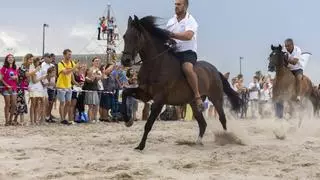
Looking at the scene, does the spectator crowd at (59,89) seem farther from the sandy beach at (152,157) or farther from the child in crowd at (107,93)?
the sandy beach at (152,157)

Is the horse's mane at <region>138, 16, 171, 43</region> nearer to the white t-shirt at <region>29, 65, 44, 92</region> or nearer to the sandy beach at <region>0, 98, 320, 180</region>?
the sandy beach at <region>0, 98, 320, 180</region>

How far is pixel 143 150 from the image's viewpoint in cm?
827

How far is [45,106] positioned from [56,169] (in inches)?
325

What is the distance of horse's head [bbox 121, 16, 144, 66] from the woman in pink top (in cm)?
552

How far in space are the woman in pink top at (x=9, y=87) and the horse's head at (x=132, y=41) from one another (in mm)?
5524

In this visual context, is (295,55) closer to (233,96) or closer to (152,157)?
(233,96)

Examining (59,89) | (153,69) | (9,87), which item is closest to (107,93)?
(59,89)

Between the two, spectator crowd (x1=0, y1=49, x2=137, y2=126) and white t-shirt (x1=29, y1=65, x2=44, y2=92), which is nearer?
spectator crowd (x1=0, y1=49, x2=137, y2=126)

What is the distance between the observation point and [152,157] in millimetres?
7512

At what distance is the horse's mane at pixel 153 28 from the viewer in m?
8.58

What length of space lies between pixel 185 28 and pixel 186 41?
0.25 m

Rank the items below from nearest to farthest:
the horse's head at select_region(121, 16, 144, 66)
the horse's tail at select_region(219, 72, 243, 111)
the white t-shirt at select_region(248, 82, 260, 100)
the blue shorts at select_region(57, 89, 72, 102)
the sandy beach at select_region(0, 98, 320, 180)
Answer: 1. the sandy beach at select_region(0, 98, 320, 180)
2. the horse's head at select_region(121, 16, 144, 66)
3. the horse's tail at select_region(219, 72, 243, 111)
4. the blue shorts at select_region(57, 89, 72, 102)
5. the white t-shirt at select_region(248, 82, 260, 100)

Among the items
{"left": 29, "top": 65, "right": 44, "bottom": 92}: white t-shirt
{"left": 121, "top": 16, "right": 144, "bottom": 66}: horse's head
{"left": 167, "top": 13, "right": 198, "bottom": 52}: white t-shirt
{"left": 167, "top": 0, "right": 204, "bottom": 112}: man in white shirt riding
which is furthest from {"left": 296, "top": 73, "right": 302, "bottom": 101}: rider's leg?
{"left": 29, "top": 65, "right": 44, "bottom": 92}: white t-shirt

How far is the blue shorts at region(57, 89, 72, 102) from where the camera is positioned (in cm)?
1403
